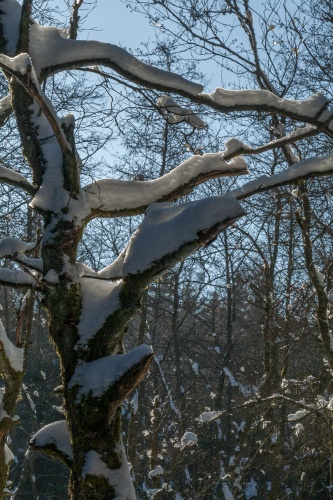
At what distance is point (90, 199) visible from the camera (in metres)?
3.84

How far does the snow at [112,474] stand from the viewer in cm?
317

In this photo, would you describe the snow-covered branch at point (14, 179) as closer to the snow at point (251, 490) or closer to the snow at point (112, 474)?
the snow at point (112, 474)

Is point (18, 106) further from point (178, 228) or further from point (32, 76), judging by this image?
point (178, 228)

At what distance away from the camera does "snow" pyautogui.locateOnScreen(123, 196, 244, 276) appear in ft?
11.0

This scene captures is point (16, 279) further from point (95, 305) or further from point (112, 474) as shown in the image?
point (112, 474)

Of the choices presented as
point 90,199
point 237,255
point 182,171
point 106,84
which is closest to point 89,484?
point 90,199

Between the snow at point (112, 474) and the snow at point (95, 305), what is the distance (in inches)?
26.1

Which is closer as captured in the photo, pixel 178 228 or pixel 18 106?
pixel 178 228

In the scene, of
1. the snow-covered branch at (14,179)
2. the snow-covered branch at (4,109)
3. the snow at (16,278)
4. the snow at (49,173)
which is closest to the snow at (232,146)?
the snow at (49,173)

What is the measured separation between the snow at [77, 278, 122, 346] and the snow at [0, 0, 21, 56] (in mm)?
1702

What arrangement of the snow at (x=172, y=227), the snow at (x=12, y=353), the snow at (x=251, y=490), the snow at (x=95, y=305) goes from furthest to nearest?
the snow at (x=251, y=490) → the snow at (x=12, y=353) → the snow at (x=95, y=305) → the snow at (x=172, y=227)

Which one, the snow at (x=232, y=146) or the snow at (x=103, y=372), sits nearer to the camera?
the snow at (x=103, y=372)

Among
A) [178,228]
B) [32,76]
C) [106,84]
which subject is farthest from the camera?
[106,84]

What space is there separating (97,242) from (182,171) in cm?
999
